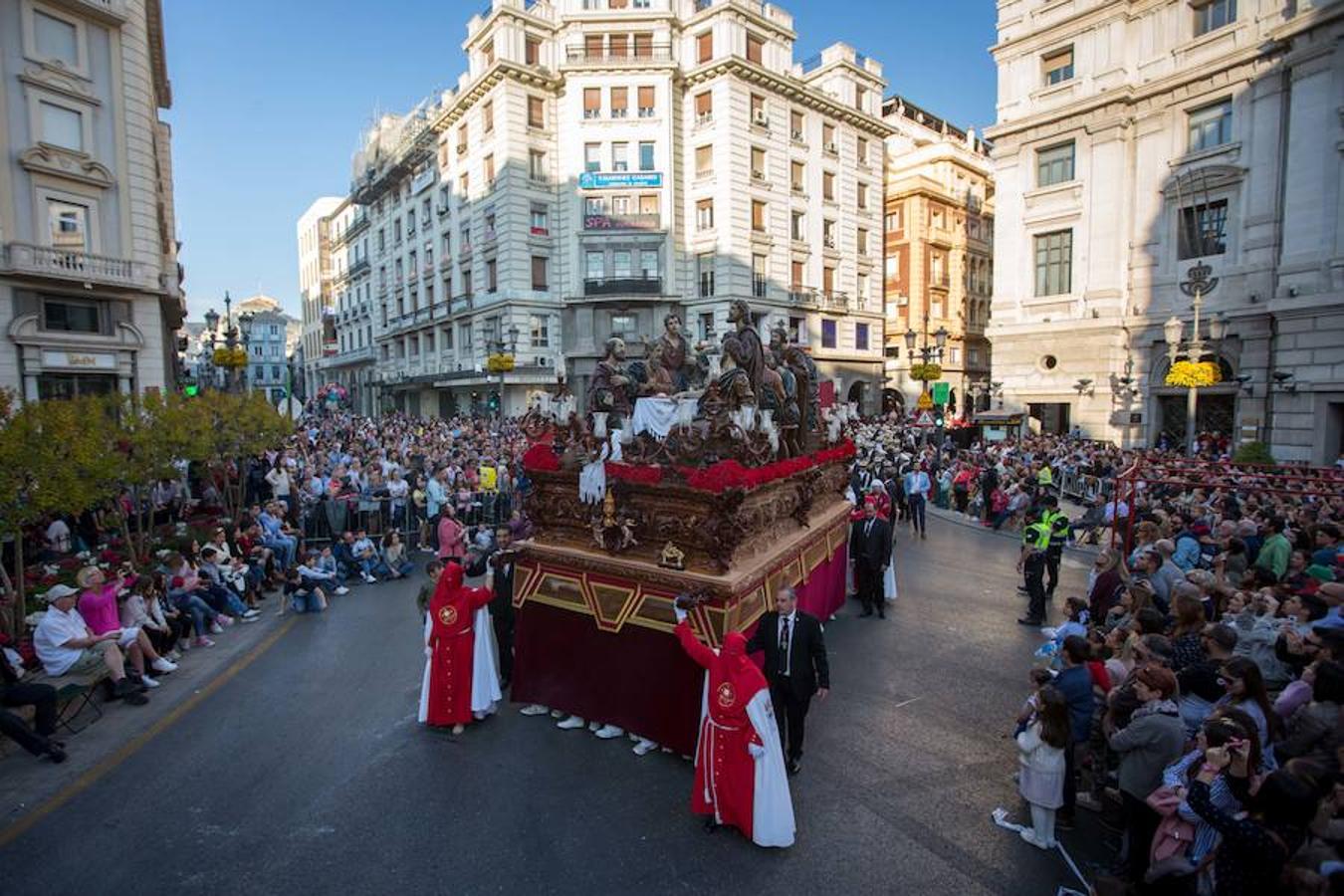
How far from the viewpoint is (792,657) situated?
5938 mm

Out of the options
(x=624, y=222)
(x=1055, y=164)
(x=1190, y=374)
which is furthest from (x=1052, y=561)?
(x=624, y=222)

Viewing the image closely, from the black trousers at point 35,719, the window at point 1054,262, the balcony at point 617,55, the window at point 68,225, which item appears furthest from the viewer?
the balcony at point 617,55

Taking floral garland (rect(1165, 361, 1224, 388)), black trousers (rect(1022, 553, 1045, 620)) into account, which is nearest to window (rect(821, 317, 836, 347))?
floral garland (rect(1165, 361, 1224, 388))

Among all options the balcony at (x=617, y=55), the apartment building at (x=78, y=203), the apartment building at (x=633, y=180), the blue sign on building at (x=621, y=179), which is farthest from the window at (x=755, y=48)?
the apartment building at (x=78, y=203)

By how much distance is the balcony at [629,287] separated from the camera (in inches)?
1464

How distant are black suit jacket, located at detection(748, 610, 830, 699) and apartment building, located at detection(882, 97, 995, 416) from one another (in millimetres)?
40874

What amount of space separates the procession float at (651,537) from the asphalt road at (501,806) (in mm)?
646

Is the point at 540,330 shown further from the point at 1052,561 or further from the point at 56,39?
the point at 1052,561

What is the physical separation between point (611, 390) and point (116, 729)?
6.89m

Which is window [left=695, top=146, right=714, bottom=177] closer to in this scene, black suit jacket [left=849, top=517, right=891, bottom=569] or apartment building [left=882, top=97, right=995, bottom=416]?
apartment building [left=882, top=97, right=995, bottom=416]

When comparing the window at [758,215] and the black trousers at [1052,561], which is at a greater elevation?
the window at [758,215]

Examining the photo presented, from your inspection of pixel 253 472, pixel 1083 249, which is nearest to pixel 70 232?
pixel 253 472

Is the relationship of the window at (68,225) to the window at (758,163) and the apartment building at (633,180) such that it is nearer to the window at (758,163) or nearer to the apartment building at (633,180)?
the apartment building at (633,180)

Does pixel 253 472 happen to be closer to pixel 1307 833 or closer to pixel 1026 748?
pixel 1026 748
